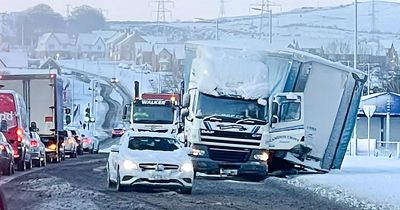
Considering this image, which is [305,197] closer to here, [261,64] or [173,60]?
[261,64]

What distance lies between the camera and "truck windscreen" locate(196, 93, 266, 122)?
29516 mm

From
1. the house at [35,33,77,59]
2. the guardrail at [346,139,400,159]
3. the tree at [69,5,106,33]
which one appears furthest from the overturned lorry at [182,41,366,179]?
the tree at [69,5,106,33]

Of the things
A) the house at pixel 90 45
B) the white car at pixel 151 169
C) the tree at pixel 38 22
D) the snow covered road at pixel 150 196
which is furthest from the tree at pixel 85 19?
the white car at pixel 151 169

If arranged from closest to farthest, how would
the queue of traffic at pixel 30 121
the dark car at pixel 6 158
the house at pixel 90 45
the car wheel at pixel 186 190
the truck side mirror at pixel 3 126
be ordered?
the car wheel at pixel 186 190
the dark car at pixel 6 158
the truck side mirror at pixel 3 126
the queue of traffic at pixel 30 121
the house at pixel 90 45

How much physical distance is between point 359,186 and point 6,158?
1039 centimetres

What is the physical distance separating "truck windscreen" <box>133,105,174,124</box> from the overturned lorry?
9.23m

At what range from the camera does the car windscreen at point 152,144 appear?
79.4 feet

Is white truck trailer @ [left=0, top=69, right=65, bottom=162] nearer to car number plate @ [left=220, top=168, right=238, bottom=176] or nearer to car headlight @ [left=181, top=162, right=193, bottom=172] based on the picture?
car number plate @ [left=220, top=168, right=238, bottom=176]

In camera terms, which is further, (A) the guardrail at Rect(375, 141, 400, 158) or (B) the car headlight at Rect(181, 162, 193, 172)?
(A) the guardrail at Rect(375, 141, 400, 158)

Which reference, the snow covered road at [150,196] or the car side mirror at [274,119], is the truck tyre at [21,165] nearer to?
the snow covered road at [150,196]

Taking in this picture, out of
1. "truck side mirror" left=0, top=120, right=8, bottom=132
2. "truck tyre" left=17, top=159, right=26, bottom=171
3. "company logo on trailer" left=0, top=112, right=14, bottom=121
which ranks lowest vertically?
"truck tyre" left=17, top=159, right=26, bottom=171

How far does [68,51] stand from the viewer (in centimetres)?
14488

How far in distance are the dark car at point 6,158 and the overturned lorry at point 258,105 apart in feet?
17.6

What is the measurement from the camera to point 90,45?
143m
